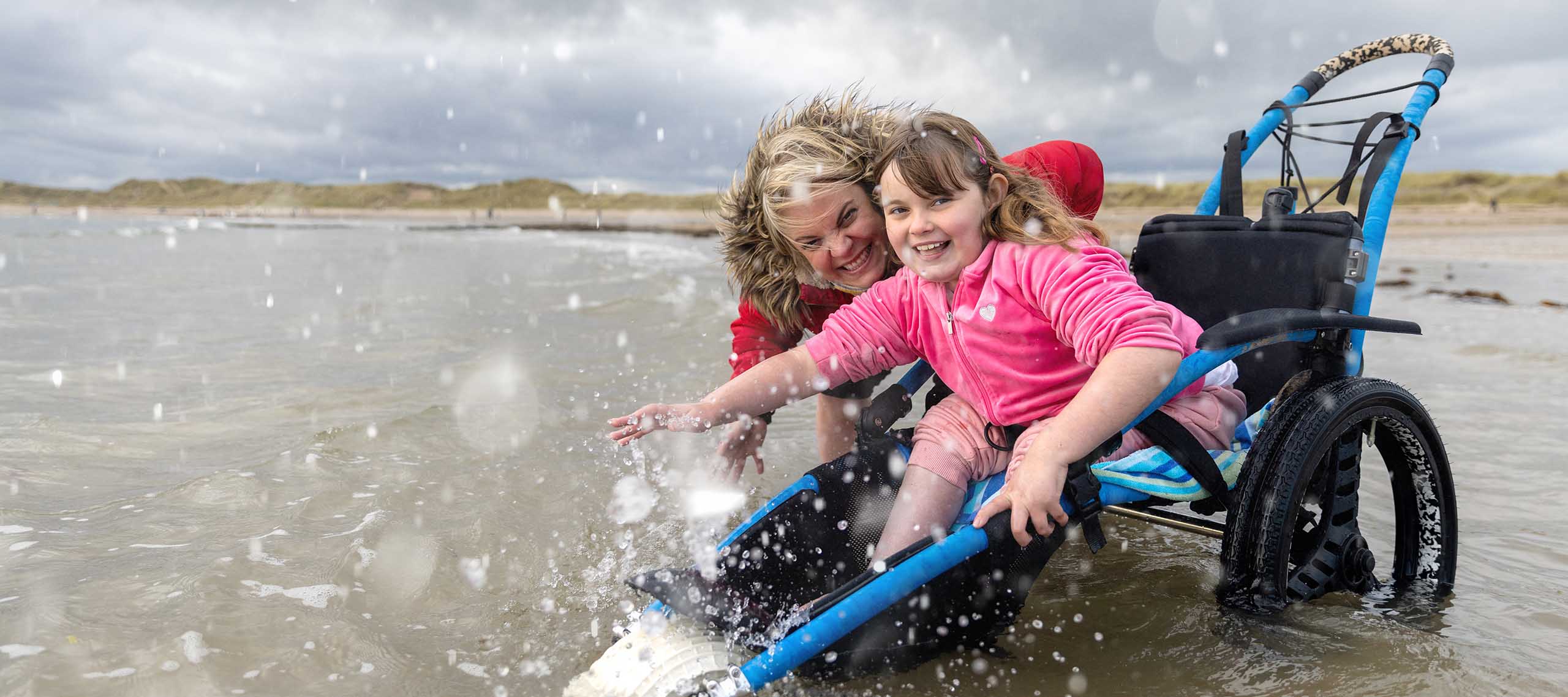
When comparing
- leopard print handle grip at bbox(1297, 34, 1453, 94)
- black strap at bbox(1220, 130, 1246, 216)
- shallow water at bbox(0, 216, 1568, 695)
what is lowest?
shallow water at bbox(0, 216, 1568, 695)

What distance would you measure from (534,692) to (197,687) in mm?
764

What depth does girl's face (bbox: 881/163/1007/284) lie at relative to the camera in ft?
7.22

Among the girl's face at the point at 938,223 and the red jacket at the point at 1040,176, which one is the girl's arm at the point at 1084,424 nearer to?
the girl's face at the point at 938,223

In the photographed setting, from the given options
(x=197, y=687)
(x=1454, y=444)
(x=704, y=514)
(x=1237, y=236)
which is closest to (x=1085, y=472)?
(x=1237, y=236)

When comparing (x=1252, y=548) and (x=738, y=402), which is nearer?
(x=1252, y=548)

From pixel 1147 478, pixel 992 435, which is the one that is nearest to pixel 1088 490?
pixel 1147 478

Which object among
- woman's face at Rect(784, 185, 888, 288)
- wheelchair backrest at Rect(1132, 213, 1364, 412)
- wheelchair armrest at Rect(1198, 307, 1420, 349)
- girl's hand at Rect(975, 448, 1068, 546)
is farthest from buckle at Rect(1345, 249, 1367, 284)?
woman's face at Rect(784, 185, 888, 288)

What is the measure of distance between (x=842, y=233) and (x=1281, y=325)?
1.20m

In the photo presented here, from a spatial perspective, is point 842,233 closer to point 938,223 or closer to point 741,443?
point 938,223

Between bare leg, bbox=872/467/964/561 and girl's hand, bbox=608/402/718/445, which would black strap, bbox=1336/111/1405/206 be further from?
girl's hand, bbox=608/402/718/445

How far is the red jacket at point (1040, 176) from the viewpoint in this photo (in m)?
3.06

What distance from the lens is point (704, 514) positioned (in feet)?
11.3

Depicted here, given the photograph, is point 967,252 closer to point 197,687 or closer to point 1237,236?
point 1237,236

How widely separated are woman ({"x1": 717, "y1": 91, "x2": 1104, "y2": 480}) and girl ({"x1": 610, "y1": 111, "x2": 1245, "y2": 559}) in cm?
26
